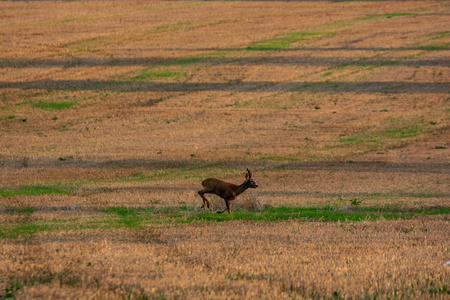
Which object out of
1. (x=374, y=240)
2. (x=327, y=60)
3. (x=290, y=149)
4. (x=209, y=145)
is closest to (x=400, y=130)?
(x=290, y=149)

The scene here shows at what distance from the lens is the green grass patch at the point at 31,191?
23.0 meters

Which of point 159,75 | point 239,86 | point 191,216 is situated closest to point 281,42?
point 239,86

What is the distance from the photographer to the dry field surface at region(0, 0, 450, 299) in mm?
13117

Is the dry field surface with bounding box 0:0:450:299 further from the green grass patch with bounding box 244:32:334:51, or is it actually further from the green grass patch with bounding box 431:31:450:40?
the green grass patch with bounding box 431:31:450:40

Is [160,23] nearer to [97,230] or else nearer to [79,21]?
[79,21]

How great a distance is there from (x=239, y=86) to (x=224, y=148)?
49.5ft

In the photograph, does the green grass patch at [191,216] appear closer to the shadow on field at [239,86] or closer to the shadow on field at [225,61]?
the shadow on field at [239,86]

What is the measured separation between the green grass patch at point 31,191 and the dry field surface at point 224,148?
0.20 metres

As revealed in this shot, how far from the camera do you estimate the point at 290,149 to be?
3434cm

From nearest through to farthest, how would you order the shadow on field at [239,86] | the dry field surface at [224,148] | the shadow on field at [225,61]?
the dry field surface at [224,148] → the shadow on field at [239,86] → the shadow on field at [225,61]

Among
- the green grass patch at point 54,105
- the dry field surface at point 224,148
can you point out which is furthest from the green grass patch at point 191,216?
the green grass patch at point 54,105

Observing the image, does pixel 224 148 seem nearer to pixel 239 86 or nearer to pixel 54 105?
pixel 54 105

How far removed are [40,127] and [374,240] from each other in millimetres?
26879

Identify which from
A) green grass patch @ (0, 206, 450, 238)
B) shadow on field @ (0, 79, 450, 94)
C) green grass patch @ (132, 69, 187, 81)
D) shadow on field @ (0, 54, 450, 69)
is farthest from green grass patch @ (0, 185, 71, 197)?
shadow on field @ (0, 54, 450, 69)
